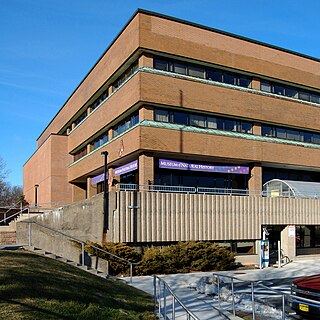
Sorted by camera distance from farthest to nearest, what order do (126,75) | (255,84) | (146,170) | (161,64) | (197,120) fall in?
1. (255,84)
2. (126,75)
3. (197,120)
4. (161,64)
5. (146,170)

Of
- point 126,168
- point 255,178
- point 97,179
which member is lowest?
point 255,178

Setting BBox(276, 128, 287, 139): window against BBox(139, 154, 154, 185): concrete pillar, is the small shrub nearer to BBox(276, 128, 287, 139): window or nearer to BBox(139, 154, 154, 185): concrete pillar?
BBox(139, 154, 154, 185): concrete pillar

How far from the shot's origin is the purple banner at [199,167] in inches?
1081

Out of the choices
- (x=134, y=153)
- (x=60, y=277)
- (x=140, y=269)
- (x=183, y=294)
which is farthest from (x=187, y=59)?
(x=60, y=277)

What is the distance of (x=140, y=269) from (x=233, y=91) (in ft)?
49.2

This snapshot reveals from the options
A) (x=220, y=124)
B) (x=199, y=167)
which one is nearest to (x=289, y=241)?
(x=199, y=167)

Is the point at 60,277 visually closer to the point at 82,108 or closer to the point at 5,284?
the point at 5,284

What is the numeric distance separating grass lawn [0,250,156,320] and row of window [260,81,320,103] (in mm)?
23352

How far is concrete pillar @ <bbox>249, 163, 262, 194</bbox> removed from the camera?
30.7 metres

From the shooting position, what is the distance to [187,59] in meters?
28.4

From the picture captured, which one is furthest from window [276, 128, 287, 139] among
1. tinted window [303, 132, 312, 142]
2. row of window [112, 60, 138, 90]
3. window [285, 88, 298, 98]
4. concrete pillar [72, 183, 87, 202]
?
concrete pillar [72, 183, 87, 202]

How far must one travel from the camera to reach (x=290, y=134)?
33938 mm

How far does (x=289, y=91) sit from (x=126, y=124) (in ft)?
43.6

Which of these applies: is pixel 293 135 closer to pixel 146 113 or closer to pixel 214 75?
pixel 214 75
